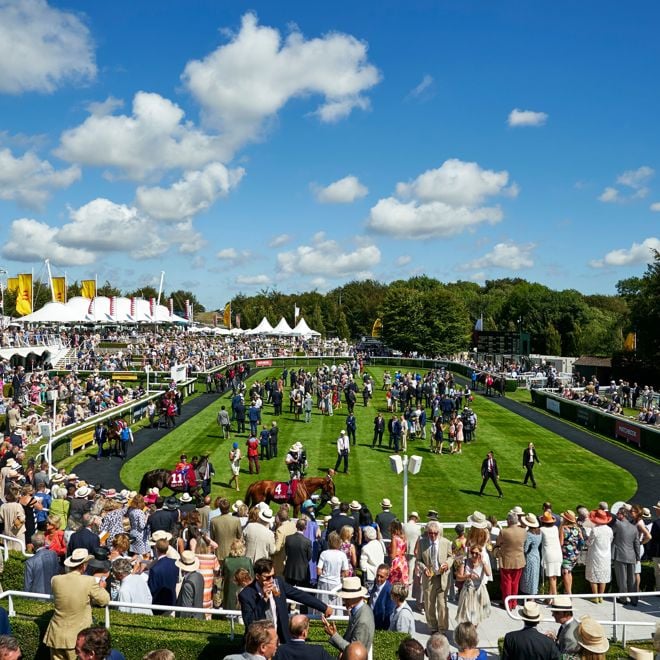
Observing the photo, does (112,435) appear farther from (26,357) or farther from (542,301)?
(542,301)

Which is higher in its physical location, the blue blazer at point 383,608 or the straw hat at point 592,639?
the straw hat at point 592,639

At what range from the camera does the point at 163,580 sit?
24.8 ft

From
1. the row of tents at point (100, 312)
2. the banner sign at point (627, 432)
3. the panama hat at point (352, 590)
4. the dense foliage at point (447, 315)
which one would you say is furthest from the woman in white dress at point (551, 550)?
the dense foliage at point (447, 315)

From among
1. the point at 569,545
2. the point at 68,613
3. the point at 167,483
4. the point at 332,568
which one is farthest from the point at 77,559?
the point at 167,483

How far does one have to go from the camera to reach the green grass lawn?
17531mm

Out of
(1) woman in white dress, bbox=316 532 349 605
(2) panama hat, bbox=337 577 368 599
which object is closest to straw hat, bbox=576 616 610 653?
(2) panama hat, bbox=337 577 368 599

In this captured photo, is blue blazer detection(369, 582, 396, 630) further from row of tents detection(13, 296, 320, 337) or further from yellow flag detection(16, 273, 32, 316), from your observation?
yellow flag detection(16, 273, 32, 316)

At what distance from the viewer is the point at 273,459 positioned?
72.0ft

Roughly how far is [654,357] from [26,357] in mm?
44664

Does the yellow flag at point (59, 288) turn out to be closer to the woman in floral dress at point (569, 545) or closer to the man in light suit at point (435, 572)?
the man in light suit at point (435, 572)

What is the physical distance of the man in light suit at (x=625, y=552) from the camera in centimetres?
966

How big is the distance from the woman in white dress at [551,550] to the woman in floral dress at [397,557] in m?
2.25

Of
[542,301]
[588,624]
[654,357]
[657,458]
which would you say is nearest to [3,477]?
[588,624]

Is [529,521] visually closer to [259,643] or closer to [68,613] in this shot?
[259,643]
